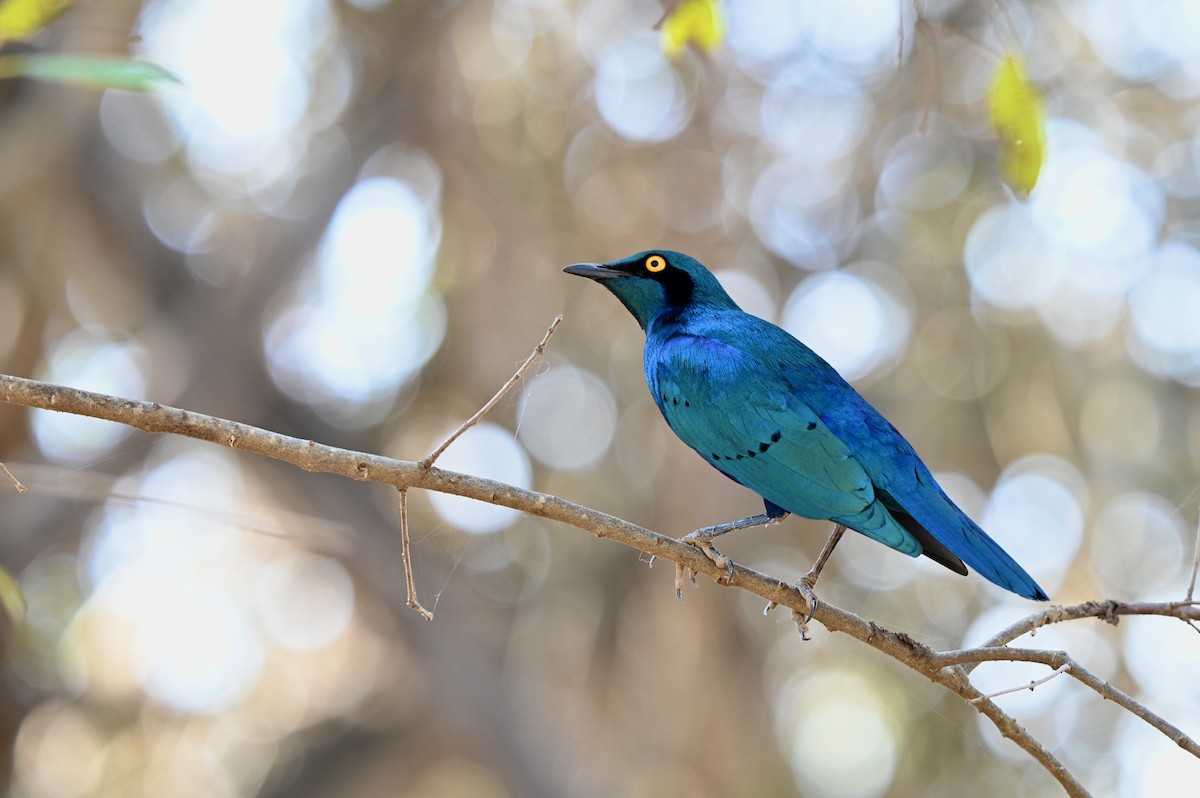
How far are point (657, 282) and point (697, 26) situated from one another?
194 centimetres

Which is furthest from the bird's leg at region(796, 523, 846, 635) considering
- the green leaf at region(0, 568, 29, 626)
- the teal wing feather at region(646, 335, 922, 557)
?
the green leaf at region(0, 568, 29, 626)

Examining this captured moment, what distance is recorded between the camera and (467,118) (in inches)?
436

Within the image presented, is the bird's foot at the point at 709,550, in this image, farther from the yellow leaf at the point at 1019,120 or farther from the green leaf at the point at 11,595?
the green leaf at the point at 11,595

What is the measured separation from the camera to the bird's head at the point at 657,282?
5.02m

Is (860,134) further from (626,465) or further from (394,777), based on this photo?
(394,777)

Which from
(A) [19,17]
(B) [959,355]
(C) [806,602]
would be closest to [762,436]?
(C) [806,602]

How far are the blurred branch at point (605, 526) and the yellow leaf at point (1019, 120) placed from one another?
3.91ft

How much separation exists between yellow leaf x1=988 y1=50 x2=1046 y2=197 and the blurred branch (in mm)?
1193

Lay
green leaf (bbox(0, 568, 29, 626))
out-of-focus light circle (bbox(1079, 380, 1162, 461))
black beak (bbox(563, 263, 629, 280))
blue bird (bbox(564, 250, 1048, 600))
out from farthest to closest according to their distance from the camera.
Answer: out-of-focus light circle (bbox(1079, 380, 1162, 461)), black beak (bbox(563, 263, 629, 280)), blue bird (bbox(564, 250, 1048, 600)), green leaf (bbox(0, 568, 29, 626))

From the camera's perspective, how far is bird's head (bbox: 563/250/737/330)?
5016 mm

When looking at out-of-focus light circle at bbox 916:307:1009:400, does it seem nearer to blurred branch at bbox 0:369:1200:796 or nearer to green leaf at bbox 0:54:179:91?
blurred branch at bbox 0:369:1200:796

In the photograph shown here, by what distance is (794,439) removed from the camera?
4.15 m

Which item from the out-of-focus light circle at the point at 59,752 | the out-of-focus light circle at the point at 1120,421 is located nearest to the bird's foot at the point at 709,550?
the out-of-focus light circle at the point at 1120,421

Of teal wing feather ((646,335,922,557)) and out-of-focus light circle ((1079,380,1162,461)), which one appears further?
out-of-focus light circle ((1079,380,1162,461))
